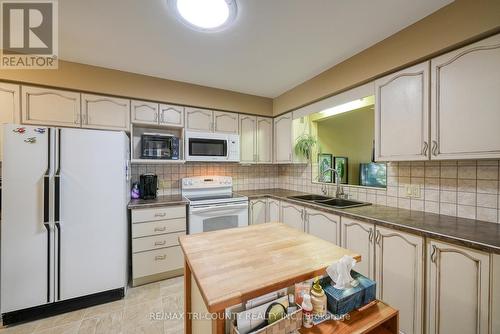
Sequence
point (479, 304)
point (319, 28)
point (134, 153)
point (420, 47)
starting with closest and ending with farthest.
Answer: point (479, 304) → point (420, 47) → point (319, 28) → point (134, 153)

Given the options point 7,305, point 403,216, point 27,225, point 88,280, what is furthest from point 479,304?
point 7,305

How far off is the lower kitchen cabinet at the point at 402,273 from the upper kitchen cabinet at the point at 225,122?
2.19m

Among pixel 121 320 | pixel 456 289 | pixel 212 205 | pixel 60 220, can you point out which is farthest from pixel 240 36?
pixel 121 320

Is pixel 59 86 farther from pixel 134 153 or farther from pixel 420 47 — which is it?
pixel 420 47

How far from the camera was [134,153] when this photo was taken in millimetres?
2629

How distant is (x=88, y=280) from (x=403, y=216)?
276cm

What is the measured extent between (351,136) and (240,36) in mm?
1808

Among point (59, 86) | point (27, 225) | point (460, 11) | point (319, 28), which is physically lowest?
point (27, 225)

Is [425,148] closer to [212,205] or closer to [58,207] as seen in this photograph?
[212,205]

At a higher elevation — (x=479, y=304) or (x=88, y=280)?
(x=479, y=304)

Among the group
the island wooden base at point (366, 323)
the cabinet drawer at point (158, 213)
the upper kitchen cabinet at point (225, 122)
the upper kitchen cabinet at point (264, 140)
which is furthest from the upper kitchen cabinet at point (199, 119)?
the island wooden base at point (366, 323)

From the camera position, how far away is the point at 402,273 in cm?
143

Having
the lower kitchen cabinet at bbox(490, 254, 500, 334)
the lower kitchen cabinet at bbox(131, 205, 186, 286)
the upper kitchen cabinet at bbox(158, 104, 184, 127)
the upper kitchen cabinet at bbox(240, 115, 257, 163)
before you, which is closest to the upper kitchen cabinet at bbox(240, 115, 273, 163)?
the upper kitchen cabinet at bbox(240, 115, 257, 163)

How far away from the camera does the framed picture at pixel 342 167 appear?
2629 millimetres
